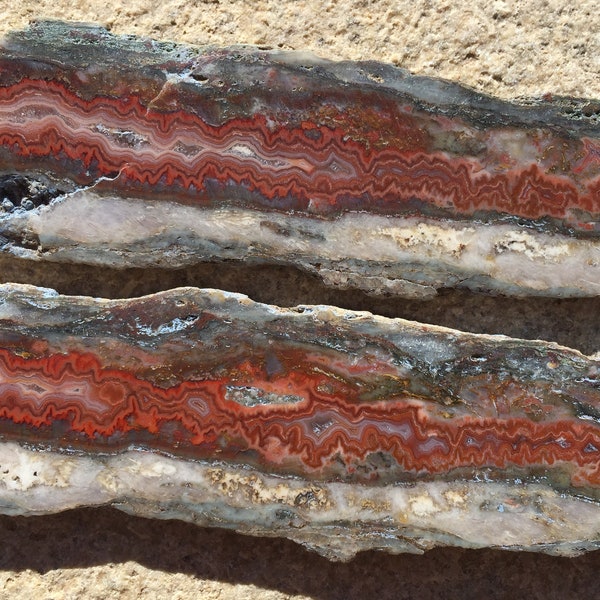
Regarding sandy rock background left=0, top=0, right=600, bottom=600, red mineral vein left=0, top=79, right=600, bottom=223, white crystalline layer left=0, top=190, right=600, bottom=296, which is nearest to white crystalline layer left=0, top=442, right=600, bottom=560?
sandy rock background left=0, top=0, right=600, bottom=600

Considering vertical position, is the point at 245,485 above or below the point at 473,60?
below

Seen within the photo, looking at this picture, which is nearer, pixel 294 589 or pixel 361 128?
pixel 361 128

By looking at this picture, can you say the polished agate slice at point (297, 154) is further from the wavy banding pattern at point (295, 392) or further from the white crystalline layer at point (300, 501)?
the white crystalline layer at point (300, 501)

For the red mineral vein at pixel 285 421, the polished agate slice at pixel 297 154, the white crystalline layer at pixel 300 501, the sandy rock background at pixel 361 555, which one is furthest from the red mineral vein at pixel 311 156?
the white crystalline layer at pixel 300 501

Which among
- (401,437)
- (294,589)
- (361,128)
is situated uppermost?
(361,128)

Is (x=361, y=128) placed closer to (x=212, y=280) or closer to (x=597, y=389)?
(x=212, y=280)

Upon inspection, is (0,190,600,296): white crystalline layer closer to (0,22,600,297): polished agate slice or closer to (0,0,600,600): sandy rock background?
(0,22,600,297): polished agate slice

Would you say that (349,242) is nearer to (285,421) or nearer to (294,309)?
(294,309)

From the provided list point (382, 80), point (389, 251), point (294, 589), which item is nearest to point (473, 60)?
point (382, 80)
